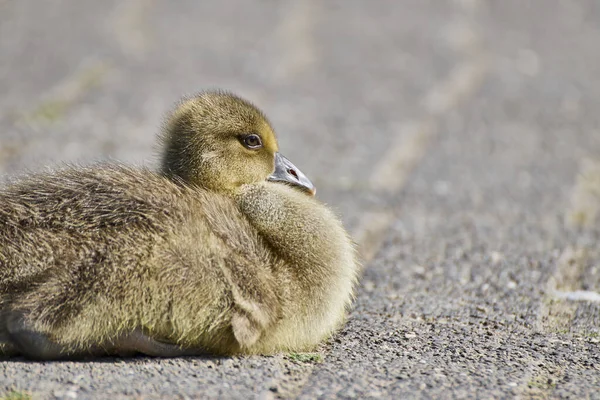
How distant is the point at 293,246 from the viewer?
493 cm

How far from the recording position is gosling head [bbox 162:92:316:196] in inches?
203

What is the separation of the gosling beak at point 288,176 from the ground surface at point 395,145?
2.98 feet

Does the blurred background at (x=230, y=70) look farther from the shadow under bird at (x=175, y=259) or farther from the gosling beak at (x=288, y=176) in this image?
the shadow under bird at (x=175, y=259)

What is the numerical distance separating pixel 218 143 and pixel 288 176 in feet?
1.88

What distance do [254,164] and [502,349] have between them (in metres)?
1.81

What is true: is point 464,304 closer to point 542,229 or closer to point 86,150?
point 542,229

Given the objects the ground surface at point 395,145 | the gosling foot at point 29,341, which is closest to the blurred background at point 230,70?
the ground surface at point 395,145

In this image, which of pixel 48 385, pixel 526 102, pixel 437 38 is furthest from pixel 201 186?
pixel 437 38

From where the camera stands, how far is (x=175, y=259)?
14.8 ft

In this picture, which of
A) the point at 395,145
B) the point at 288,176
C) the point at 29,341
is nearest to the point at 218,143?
the point at 288,176

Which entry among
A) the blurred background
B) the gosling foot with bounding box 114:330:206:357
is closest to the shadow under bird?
the gosling foot with bounding box 114:330:206:357

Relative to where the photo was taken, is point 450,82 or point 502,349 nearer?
point 502,349

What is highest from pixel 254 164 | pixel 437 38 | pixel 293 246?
pixel 437 38

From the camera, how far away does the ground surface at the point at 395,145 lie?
453 centimetres
